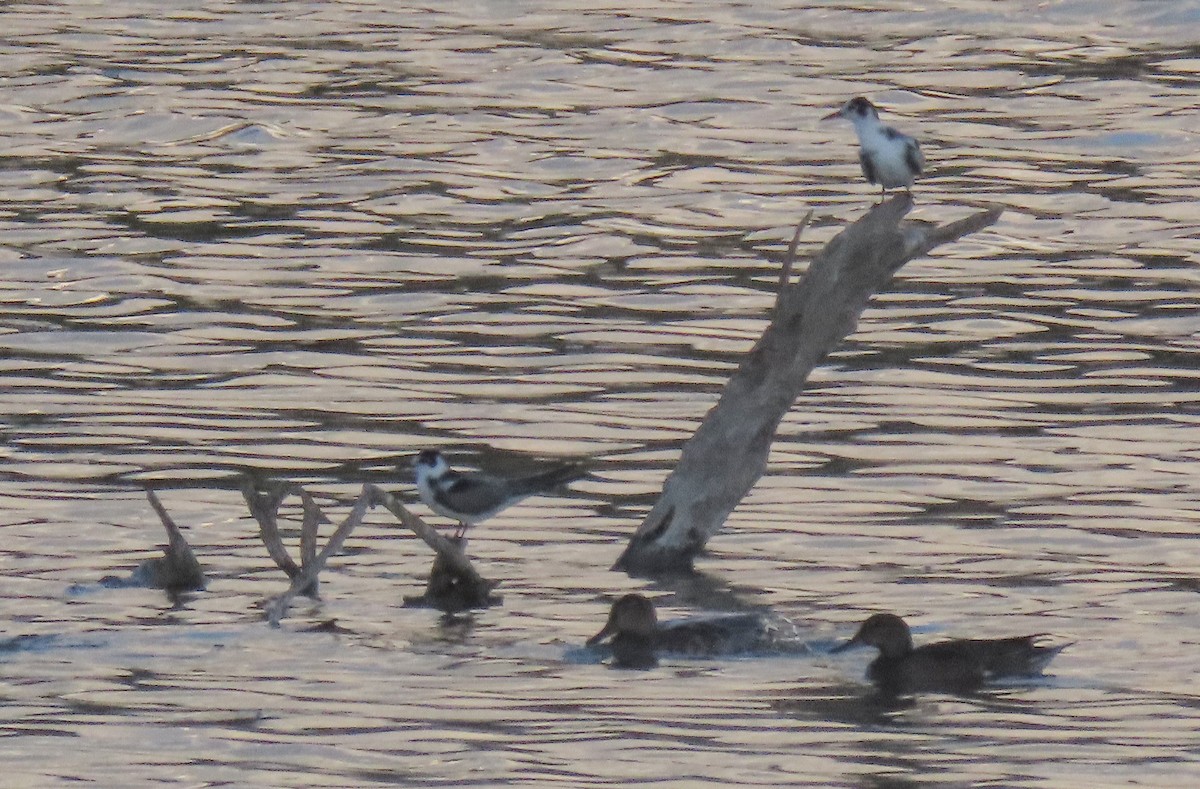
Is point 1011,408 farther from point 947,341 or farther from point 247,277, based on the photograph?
point 247,277

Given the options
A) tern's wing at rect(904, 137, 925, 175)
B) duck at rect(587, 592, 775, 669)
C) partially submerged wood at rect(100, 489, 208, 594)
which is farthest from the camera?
tern's wing at rect(904, 137, 925, 175)

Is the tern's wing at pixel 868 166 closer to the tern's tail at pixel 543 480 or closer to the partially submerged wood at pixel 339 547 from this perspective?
the tern's tail at pixel 543 480

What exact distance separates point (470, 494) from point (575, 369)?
459 cm

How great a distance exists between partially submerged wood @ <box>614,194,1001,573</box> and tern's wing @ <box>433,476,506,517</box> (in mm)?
778

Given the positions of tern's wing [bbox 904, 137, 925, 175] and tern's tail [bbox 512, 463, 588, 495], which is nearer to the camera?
tern's tail [bbox 512, 463, 588, 495]

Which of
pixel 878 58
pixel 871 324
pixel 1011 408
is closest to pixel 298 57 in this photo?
pixel 878 58

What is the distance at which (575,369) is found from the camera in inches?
771

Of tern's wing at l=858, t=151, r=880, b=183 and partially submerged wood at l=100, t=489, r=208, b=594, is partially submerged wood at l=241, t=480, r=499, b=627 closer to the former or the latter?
partially submerged wood at l=100, t=489, r=208, b=594

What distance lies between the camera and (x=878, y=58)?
31125mm

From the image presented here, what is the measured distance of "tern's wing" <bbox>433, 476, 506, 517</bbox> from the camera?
1501 centimetres

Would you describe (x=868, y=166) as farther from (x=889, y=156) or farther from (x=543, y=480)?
(x=543, y=480)

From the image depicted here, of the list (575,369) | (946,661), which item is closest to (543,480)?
(946,661)

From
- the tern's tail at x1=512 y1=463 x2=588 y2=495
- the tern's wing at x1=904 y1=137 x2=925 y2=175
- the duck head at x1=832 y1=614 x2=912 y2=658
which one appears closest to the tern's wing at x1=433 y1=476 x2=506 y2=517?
the tern's tail at x1=512 y1=463 x2=588 y2=495

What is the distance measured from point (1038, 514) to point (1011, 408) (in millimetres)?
2479
